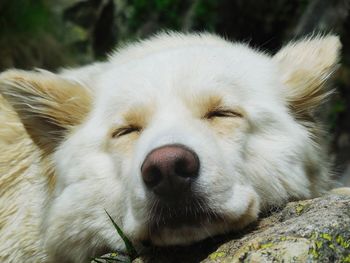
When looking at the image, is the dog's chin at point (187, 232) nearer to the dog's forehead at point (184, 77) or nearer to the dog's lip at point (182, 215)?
the dog's lip at point (182, 215)

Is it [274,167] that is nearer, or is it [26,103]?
[274,167]


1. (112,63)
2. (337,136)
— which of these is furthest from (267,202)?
(337,136)

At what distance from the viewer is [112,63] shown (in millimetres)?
5336

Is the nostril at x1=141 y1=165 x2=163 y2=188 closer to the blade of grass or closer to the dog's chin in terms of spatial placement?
the dog's chin

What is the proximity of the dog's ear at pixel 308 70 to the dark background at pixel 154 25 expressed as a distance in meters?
4.36

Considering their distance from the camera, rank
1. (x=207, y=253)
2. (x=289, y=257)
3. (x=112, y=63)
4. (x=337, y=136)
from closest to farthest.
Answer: (x=289, y=257) → (x=207, y=253) → (x=112, y=63) → (x=337, y=136)

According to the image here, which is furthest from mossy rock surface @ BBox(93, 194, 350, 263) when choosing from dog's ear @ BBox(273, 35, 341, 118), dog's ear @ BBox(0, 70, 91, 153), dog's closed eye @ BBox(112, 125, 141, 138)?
dog's ear @ BBox(0, 70, 91, 153)

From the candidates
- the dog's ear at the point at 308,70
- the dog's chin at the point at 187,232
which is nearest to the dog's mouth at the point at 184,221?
the dog's chin at the point at 187,232

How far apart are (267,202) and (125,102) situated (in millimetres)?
1114

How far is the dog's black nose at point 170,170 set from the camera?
3.60 meters

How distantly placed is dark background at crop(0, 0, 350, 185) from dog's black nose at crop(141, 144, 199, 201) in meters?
5.82

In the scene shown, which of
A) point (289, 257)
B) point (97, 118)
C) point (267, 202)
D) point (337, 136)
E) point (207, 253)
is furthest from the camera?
point (337, 136)

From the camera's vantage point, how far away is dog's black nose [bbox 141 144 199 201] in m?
3.60

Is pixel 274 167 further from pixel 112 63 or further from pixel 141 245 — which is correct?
pixel 112 63
